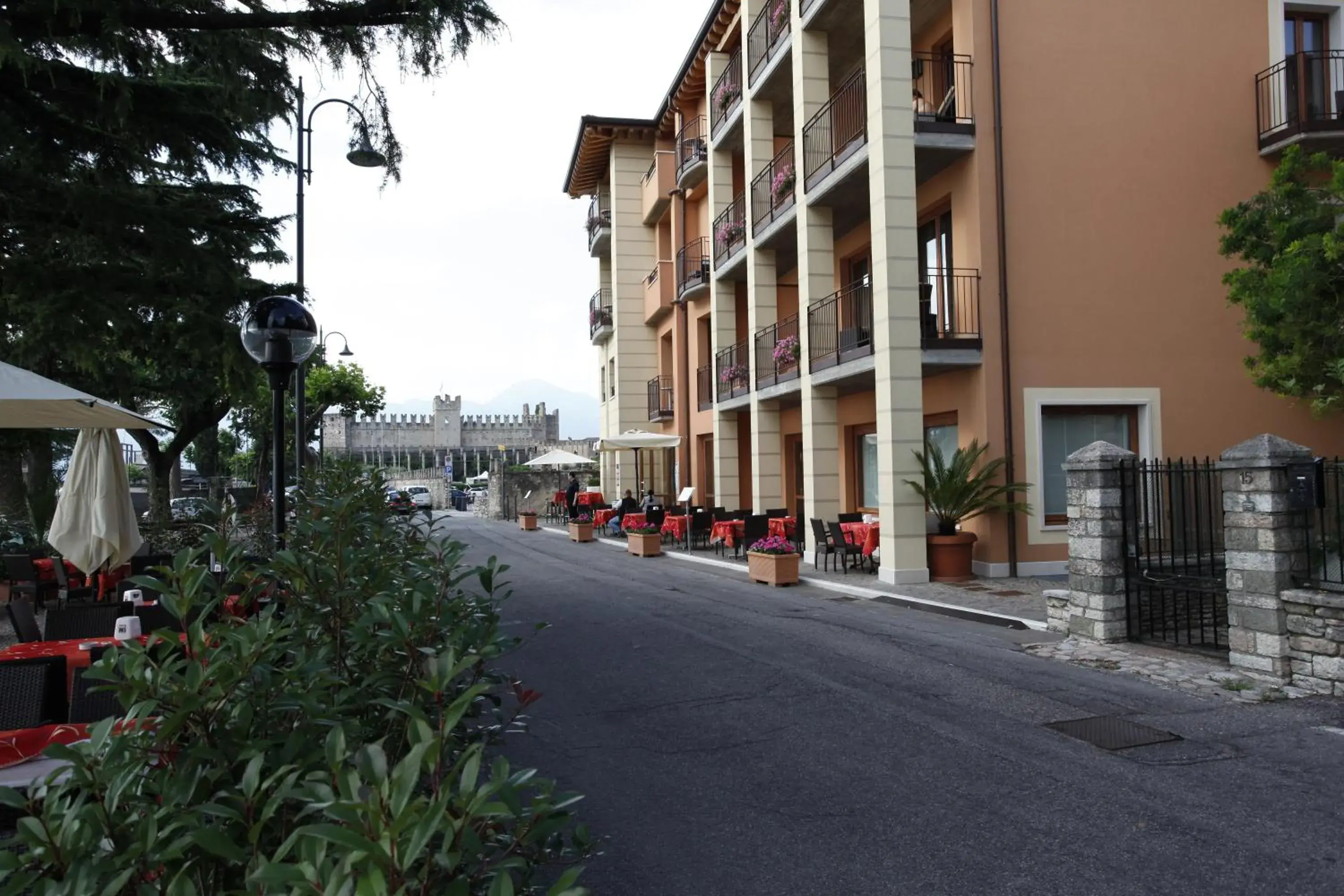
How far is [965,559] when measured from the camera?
13.5 metres

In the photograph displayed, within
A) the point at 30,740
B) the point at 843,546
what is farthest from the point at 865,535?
the point at 30,740

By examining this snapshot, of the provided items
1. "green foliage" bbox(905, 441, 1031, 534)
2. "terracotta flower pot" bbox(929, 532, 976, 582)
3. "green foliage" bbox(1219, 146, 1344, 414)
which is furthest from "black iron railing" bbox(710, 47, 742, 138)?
"terracotta flower pot" bbox(929, 532, 976, 582)

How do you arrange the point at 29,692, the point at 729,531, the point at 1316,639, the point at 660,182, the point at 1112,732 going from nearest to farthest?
the point at 29,692, the point at 1112,732, the point at 1316,639, the point at 729,531, the point at 660,182

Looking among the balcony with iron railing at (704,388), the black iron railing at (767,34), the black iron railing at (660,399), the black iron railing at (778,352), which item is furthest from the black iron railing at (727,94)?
the black iron railing at (660,399)

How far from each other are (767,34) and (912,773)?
16.7 meters

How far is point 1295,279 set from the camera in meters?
10.5

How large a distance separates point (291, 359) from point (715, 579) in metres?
9.19

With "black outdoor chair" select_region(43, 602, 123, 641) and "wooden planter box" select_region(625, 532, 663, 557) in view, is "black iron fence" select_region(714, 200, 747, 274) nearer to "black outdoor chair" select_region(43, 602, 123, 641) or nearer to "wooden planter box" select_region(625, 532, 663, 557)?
"wooden planter box" select_region(625, 532, 663, 557)

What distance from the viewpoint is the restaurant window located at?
544 inches

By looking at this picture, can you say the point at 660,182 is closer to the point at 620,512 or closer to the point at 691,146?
the point at 691,146

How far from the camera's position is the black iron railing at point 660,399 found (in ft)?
93.5

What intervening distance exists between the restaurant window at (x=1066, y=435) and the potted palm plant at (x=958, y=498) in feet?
2.50

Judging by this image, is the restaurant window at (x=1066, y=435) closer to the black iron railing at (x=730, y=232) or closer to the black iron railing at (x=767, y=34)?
the black iron railing at (x=730, y=232)

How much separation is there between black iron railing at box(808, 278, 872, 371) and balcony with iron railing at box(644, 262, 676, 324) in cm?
1068
